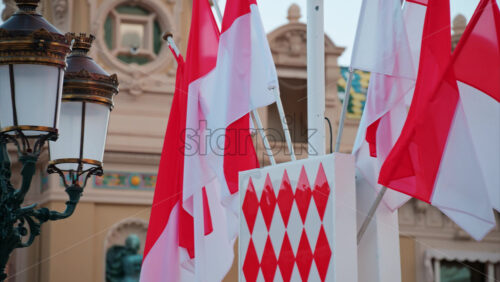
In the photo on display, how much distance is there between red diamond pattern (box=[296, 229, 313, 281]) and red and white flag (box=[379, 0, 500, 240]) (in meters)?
0.37

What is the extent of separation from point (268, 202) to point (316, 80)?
2.18ft

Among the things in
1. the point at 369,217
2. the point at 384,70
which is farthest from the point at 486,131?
the point at 384,70

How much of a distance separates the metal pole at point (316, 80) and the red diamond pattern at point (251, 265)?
1.66 ft

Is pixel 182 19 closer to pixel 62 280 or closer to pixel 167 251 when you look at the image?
pixel 62 280

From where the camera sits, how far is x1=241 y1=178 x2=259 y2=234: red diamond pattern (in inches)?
133

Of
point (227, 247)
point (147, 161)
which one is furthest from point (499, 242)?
point (227, 247)

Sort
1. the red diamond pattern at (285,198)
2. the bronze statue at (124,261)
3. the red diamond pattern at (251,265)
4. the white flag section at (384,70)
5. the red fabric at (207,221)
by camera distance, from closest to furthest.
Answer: the red diamond pattern at (285,198) → the red diamond pattern at (251,265) → the white flag section at (384,70) → the red fabric at (207,221) → the bronze statue at (124,261)

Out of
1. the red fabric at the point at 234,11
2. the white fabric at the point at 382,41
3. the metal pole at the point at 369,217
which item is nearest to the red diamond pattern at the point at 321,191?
the metal pole at the point at 369,217

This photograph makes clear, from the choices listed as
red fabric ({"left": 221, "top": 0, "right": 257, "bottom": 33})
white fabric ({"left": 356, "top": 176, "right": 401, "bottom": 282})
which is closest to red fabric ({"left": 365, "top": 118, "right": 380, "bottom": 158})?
white fabric ({"left": 356, "top": 176, "right": 401, "bottom": 282})

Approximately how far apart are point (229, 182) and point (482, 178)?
1361mm

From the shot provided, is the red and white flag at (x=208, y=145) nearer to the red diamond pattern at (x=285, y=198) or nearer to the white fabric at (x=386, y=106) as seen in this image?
the white fabric at (x=386, y=106)

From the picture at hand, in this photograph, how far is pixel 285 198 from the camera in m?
3.23

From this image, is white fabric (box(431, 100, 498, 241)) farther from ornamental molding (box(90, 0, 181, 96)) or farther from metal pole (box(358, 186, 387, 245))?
ornamental molding (box(90, 0, 181, 96))

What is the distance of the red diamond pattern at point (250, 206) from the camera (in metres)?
3.39
